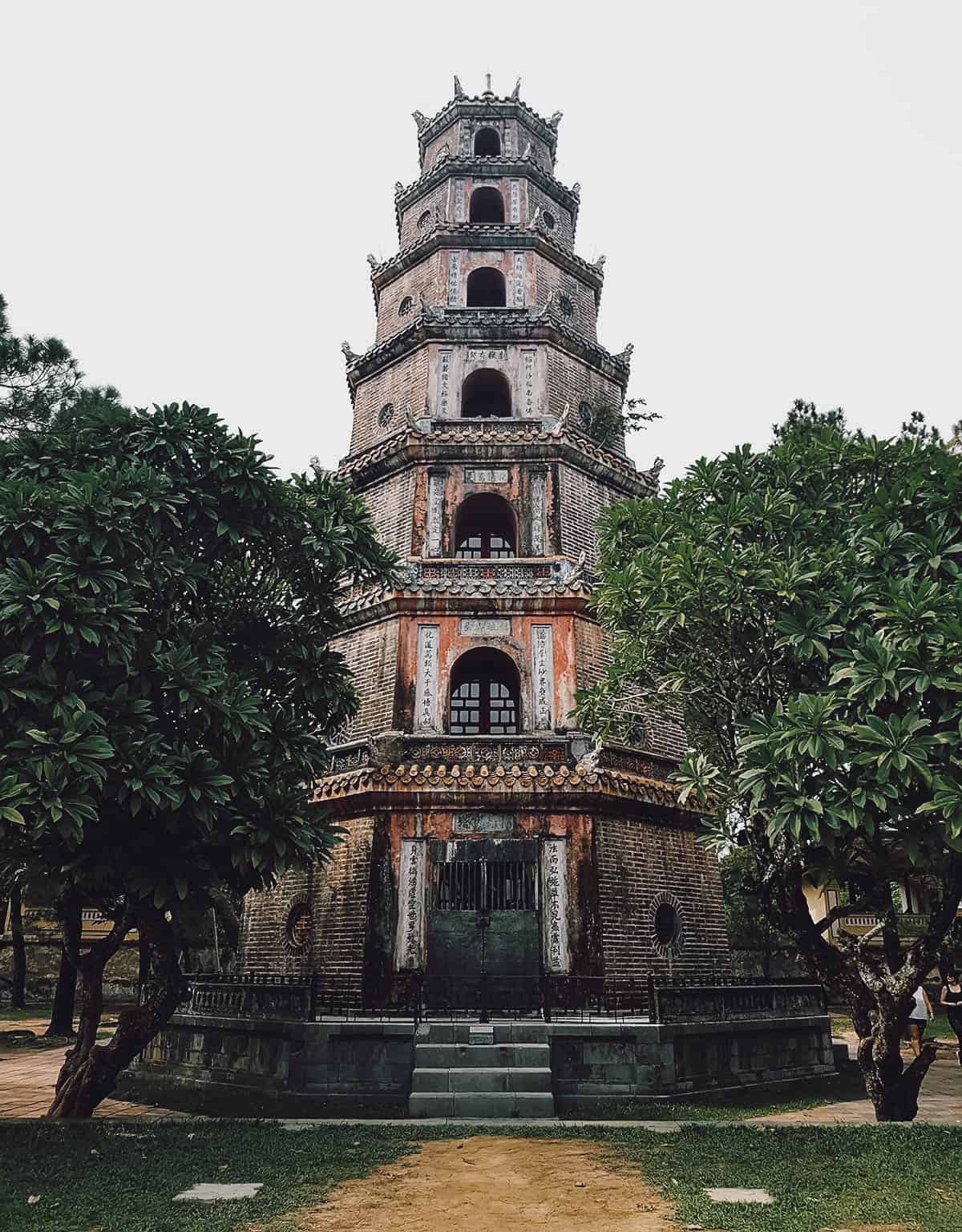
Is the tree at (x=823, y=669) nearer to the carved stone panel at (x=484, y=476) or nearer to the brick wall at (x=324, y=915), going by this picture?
the brick wall at (x=324, y=915)

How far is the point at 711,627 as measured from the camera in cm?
1157

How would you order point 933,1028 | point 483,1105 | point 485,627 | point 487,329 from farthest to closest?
1. point 933,1028
2. point 487,329
3. point 485,627
4. point 483,1105

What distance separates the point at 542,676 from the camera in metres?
17.9

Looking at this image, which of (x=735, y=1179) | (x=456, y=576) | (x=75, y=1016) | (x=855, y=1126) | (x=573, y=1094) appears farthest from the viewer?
(x=75, y=1016)

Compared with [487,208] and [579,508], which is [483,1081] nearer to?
[579,508]

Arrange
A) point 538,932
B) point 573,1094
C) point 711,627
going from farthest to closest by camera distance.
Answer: point 538,932
point 573,1094
point 711,627

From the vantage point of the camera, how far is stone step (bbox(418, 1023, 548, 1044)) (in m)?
13.2

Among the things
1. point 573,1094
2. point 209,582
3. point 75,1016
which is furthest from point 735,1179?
point 75,1016

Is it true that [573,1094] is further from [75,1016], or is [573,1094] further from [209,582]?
[75,1016]

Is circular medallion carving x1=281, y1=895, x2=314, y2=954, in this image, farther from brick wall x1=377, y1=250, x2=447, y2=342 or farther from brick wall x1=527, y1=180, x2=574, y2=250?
brick wall x1=527, y1=180, x2=574, y2=250

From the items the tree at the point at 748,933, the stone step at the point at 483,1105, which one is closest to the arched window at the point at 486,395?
the stone step at the point at 483,1105

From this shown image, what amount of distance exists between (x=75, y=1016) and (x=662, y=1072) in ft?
66.4

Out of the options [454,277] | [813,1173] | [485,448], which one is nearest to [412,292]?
[454,277]

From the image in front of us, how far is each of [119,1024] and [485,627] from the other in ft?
31.2
